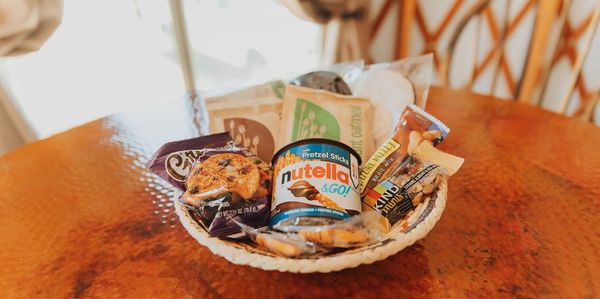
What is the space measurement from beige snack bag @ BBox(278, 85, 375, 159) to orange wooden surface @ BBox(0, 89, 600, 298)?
0.53ft

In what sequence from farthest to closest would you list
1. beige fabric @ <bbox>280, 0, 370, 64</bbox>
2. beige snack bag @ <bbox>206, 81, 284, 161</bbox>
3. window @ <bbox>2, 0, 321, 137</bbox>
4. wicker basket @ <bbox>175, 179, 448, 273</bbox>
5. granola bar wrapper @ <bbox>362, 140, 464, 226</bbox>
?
beige fabric @ <bbox>280, 0, 370, 64</bbox>, window @ <bbox>2, 0, 321, 137</bbox>, beige snack bag @ <bbox>206, 81, 284, 161</bbox>, granola bar wrapper @ <bbox>362, 140, 464, 226</bbox>, wicker basket @ <bbox>175, 179, 448, 273</bbox>

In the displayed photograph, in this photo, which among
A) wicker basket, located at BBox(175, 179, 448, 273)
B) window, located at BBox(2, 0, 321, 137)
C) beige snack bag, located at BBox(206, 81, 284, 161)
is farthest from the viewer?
window, located at BBox(2, 0, 321, 137)

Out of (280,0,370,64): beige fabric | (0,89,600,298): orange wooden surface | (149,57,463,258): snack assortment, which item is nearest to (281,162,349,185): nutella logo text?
(149,57,463,258): snack assortment

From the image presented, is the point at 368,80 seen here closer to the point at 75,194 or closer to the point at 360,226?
the point at 360,226

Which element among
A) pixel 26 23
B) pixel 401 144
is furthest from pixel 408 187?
pixel 26 23

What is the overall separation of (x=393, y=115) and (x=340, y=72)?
188mm

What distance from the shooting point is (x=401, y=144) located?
0.58 meters

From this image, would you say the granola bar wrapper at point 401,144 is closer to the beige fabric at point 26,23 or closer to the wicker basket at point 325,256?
the wicker basket at point 325,256

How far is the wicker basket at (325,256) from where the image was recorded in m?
0.41

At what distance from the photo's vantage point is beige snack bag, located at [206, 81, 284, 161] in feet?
2.18

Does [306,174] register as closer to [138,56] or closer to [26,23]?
[26,23]

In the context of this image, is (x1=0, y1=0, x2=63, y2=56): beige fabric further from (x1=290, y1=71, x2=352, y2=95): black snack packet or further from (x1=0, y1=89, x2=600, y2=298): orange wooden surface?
(x1=290, y1=71, x2=352, y2=95): black snack packet

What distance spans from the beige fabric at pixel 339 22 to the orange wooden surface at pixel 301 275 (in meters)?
0.73

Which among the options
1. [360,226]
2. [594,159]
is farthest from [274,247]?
[594,159]
